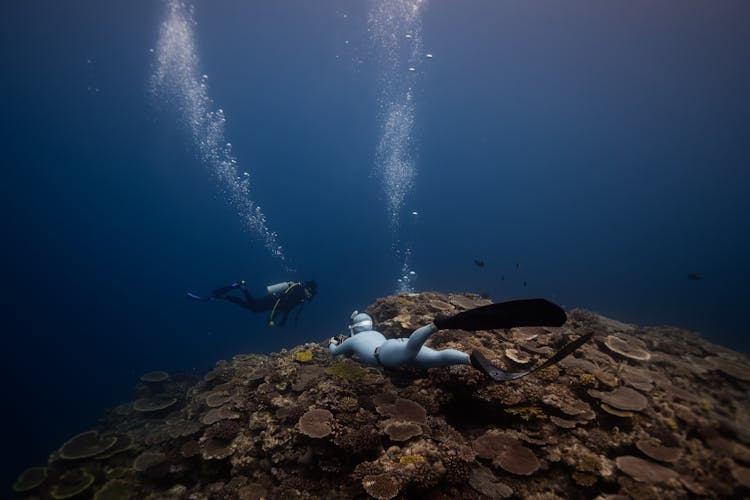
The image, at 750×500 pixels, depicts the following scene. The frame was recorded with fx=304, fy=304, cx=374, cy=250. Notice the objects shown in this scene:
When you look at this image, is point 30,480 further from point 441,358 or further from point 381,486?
point 441,358

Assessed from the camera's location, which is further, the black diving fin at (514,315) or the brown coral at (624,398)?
the brown coral at (624,398)

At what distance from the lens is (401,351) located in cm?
515

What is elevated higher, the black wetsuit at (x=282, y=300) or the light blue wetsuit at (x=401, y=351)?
the light blue wetsuit at (x=401, y=351)

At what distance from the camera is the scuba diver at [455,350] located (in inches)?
142

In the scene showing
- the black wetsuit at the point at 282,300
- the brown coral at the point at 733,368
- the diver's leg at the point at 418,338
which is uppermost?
the diver's leg at the point at 418,338

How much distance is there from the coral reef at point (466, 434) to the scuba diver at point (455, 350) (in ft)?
1.29

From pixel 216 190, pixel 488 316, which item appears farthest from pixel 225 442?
pixel 216 190

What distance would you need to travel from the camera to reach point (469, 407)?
500cm

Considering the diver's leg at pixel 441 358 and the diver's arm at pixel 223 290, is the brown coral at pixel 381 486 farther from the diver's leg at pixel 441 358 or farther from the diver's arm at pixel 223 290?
the diver's arm at pixel 223 290

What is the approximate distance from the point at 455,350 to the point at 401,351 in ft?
2.92

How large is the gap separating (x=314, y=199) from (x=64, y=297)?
90.2 meters

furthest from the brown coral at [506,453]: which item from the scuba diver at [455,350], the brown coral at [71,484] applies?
the brown coral at [71,484]

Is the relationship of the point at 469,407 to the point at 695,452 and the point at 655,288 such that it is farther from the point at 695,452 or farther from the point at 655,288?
the point at 655,288

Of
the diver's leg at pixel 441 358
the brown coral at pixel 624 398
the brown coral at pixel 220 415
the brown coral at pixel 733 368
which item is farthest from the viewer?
the brown coral at pixel 733 368
